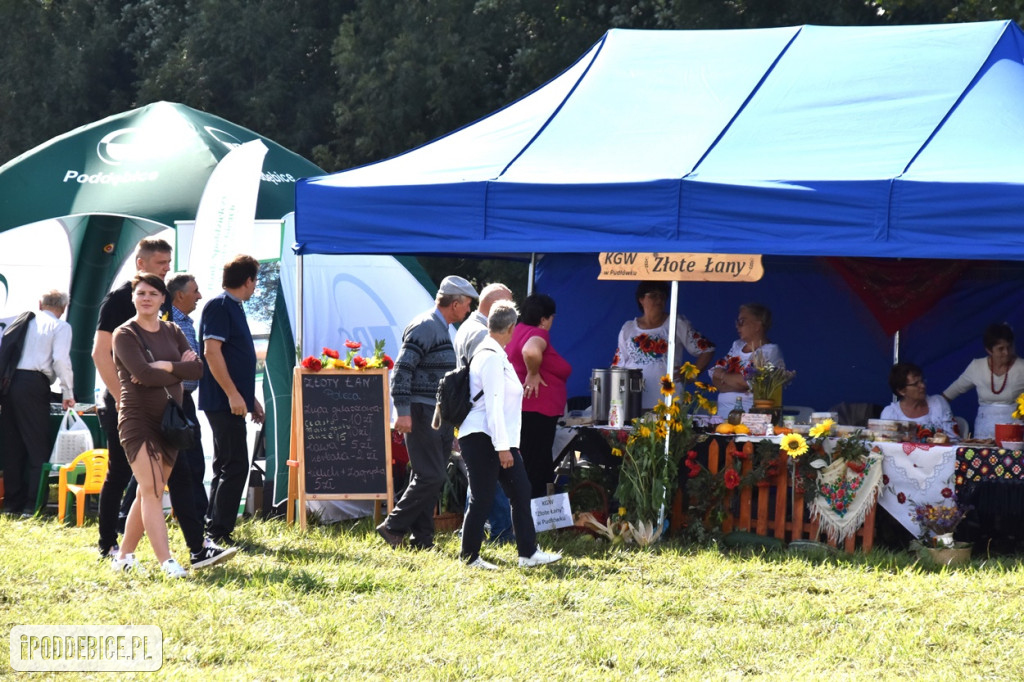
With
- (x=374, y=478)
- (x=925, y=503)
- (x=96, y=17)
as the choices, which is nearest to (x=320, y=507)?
(x=374, y=478)

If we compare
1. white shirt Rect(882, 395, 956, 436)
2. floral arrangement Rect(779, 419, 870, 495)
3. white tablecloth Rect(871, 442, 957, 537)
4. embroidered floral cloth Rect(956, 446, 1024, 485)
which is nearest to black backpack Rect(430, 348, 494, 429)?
floral arrangement Rect(779, 419, 870, 495)

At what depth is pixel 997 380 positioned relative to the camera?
7.73 m

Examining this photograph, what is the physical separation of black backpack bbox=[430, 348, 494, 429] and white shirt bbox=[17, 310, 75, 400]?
10.8 ft

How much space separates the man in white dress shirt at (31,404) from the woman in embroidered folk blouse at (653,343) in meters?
3.56

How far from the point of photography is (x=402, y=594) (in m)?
5.74

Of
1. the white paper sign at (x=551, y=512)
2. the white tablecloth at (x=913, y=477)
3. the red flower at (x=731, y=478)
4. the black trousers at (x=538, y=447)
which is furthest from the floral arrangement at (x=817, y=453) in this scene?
the black trousers at (x=538, y=447)

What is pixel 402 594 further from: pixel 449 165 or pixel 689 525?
pixel 449 165

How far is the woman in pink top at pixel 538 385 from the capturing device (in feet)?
24.4

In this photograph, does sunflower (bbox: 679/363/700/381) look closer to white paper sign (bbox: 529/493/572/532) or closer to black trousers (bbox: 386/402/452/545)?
white paper sign (bbox: 529/493/572/532)

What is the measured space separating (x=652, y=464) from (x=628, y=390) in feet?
2.02

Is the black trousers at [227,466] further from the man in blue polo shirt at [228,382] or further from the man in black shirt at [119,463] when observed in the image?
the man in black shirt at [119,463]

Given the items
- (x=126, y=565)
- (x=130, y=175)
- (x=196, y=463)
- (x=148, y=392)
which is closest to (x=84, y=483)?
(x=196, y=463)

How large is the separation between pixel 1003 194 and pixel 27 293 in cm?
735

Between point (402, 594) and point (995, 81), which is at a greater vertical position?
point (995, 81)
